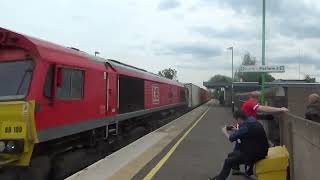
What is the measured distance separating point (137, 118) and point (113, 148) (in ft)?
16.6

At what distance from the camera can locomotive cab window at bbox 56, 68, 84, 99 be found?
11742 millimetres

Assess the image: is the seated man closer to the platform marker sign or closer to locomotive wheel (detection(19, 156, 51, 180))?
locomotive wheel (detection(19, 156, 51, 180))

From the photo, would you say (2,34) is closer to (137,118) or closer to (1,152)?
(1,152)

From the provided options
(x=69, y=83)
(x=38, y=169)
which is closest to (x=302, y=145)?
(x=38, y=169)

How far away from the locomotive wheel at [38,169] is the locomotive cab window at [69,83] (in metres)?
1.34

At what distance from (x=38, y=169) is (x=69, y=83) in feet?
7.15

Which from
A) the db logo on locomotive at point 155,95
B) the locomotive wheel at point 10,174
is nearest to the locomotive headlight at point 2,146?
the locomotive wheel at point 10,174

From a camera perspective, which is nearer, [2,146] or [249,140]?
[249,140]

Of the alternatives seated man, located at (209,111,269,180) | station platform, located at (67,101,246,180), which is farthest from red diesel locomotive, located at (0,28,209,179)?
seated man, located at (209,111,269,180)

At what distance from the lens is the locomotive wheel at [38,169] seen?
10836 mm

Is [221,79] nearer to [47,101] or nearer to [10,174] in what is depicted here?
[47,101]

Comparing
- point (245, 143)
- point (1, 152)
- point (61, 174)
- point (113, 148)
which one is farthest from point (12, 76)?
point (113, 148)

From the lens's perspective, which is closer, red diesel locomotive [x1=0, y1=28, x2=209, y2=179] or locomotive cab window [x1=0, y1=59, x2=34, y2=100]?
red diesel locomotive [x1=0, y1=28, x2=209, y2=179]

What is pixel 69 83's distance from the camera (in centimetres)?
1253
